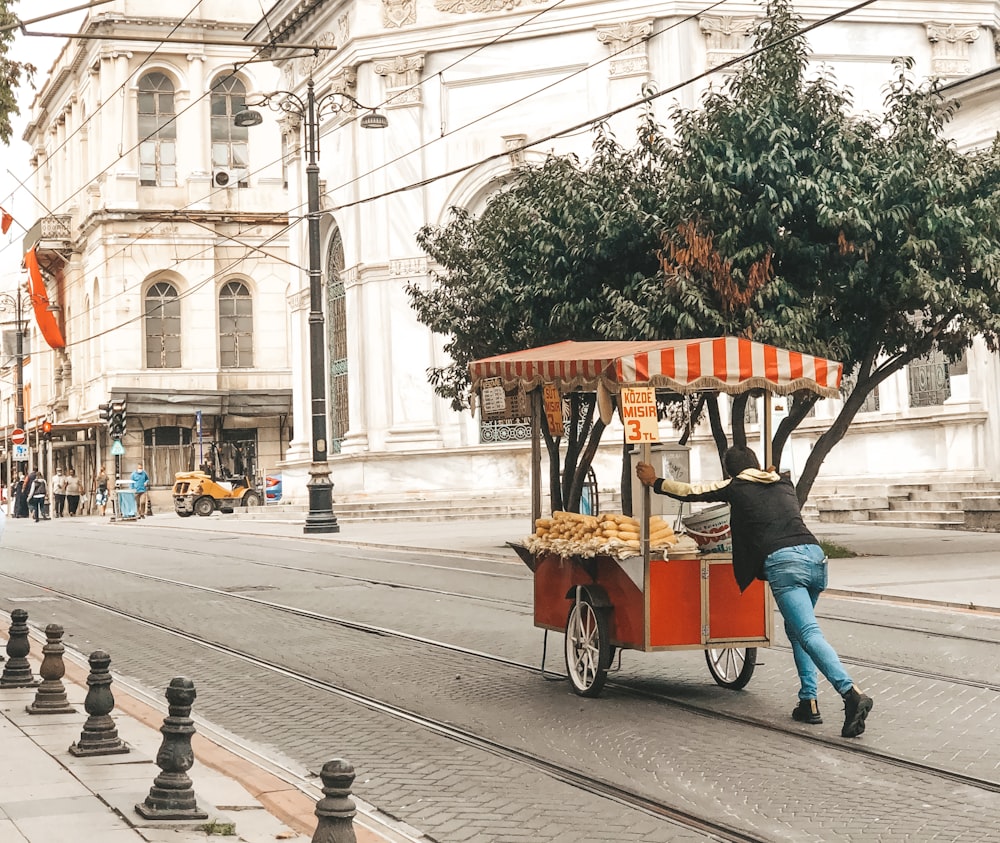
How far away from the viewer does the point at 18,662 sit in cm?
1059

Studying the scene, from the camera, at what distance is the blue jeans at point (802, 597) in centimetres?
873

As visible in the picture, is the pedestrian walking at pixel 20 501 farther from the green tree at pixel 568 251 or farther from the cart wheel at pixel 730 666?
the cart wheel at pixel 730 666

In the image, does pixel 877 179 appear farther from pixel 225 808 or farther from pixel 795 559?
pixel 225 808

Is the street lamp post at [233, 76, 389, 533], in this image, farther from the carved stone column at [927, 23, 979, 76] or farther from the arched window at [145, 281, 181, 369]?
the arched window at [145, 281, 181, 369]

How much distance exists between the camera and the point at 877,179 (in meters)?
19.8

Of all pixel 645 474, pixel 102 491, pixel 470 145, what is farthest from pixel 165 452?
pixel 645 474

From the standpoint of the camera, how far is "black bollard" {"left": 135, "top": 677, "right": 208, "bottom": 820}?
256 inches

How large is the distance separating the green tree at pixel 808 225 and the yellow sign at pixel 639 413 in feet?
30.7

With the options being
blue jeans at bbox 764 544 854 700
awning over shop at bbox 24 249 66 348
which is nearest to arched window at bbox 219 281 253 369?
awning over shop at bbox 24 249 66 348

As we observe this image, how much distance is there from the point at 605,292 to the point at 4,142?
26.9 feet

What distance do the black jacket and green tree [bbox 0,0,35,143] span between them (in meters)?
9.21

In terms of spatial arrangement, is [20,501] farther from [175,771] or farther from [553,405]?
[175,771]

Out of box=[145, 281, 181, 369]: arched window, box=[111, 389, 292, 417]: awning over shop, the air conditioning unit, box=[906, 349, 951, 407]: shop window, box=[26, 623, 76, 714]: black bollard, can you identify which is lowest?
box=[26, 623, 76, 714]: black bollard

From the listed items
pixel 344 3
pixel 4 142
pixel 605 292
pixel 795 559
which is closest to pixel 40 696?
pixel 795 559
